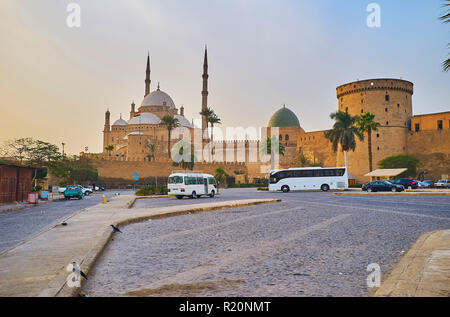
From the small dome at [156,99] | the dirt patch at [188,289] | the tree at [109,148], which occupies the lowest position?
the dirt patch at [188,289]

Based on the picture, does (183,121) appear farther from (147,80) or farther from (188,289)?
(188,289)

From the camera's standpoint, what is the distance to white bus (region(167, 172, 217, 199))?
28438 mm

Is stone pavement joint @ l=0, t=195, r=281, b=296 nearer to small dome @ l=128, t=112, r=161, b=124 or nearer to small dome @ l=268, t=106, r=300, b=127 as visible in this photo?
small dome @ l=128, t=112, r=161, b=124

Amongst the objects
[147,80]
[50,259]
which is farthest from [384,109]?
[50,259]

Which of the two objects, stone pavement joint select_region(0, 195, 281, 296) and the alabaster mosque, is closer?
stone pavement joint select_region(0, 195, 281, 296)

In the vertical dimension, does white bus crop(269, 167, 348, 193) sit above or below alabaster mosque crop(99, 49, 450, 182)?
below

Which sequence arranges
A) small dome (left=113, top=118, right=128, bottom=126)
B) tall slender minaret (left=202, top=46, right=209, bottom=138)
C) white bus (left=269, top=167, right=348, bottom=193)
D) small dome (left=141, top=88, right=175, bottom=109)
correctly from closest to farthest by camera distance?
white bus (left=269, top=167, right=348, bottom=193) → tall slender minaret (left=202, top=46, right=209, bottom=138) → small dome (left=141, top=88, right=175, bottom=109) → small dome (left=113, top=118, right=128, bottom=126)

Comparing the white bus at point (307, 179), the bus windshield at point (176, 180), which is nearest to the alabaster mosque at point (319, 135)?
the white bus at point (307, 179)

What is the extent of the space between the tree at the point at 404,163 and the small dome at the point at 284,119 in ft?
124

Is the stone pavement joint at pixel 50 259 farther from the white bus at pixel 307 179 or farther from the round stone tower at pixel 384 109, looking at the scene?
the round stone tower at pixel 384 109

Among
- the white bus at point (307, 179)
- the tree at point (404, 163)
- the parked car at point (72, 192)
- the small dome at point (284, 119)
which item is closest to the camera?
the parked car at point (72, 192)

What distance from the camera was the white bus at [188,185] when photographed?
93.3 ft

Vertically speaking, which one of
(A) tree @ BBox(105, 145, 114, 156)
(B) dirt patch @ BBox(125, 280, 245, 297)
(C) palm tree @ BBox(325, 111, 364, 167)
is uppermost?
(A) tree @ BBox(105, 145, 114, 156)

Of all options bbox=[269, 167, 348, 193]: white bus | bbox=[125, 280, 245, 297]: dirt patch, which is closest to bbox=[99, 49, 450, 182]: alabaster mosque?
bbox=[269, 167, 348, 193]: white bus
